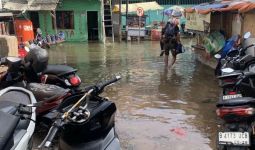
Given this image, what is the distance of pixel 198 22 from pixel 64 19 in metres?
13.4

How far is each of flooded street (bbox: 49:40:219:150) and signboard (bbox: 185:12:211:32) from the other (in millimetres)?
1221

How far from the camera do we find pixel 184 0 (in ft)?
96.1

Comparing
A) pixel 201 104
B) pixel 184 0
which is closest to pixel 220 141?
pixel 201 104

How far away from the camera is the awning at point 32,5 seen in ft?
74.8

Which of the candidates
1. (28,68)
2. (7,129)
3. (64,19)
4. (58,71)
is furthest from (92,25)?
(7,129)

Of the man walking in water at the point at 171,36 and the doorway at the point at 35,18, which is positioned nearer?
the man walking in water at the point at 171,36

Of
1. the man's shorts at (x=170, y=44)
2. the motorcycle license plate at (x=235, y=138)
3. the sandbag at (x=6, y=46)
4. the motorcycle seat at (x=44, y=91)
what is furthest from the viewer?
the man's shorts at (x=170, y=44)

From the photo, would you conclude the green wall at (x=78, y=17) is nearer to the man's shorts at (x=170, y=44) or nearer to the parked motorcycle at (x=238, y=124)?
the man's shorts at (x=170, y=44)

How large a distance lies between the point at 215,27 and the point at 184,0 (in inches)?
669

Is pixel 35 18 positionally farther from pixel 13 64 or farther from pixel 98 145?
pixel 98 145

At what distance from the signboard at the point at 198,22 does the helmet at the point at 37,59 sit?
729 centimetres

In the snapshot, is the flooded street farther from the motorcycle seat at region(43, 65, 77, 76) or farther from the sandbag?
the sandbag

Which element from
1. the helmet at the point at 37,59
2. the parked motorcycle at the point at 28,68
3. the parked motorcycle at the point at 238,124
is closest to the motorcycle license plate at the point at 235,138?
the parked motorcycle at the point at 238,124

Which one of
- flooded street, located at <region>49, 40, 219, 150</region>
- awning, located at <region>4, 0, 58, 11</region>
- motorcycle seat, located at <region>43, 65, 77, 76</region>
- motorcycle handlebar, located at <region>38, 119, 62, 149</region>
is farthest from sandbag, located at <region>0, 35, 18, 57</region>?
awning, located at <region>4, 0, 58, 11</region>
